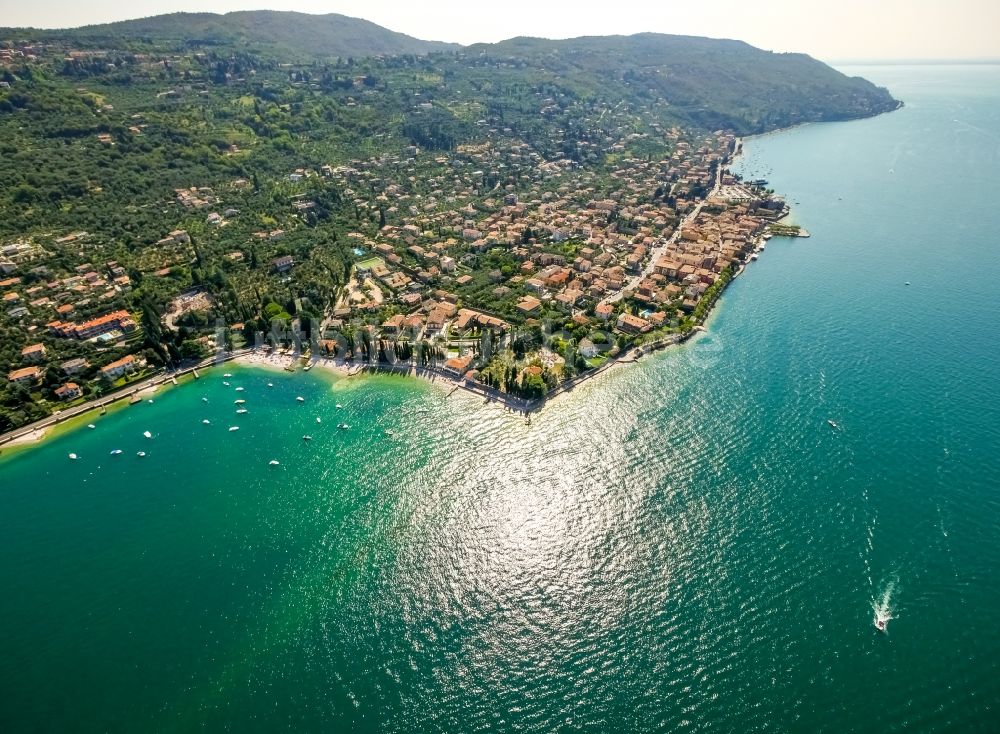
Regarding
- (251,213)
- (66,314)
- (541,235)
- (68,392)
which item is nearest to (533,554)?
(68,392)

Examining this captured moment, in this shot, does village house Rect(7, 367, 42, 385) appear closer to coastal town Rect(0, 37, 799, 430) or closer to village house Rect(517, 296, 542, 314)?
coastal town Rect(0, 37, 799, 430)

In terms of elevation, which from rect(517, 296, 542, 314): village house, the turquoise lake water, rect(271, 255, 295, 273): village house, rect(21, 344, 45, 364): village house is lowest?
the turquoise lake water

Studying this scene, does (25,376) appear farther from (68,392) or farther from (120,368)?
(120,368)

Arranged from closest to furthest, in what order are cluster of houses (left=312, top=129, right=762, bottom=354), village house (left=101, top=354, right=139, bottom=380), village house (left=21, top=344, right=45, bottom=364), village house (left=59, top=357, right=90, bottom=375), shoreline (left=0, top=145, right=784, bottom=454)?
1. shoreline (left=0, top=145, right=784, bottom=454)
2. village house (left=59, top=357, right=90, bottom=375)
3. village house (left=101, top=354, right=139, bottom=380)
4. village house (left=21, top=344, right=45, bottom=364)
5. cluster of houses (left=312, top=129, right=762, bottom=354)

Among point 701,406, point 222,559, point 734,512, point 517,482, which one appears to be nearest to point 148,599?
point 222,559

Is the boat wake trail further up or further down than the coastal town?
further down

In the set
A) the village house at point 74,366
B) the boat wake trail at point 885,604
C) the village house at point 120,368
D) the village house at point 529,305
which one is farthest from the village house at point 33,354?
the boat wake trail at point 885,604

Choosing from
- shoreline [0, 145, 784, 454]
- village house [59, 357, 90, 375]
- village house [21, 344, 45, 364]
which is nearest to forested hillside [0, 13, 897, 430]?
village house [21, 344, 45, 364]

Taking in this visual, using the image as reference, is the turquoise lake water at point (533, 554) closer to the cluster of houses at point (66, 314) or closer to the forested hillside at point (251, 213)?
the cluster of houses at point (66, 314)
